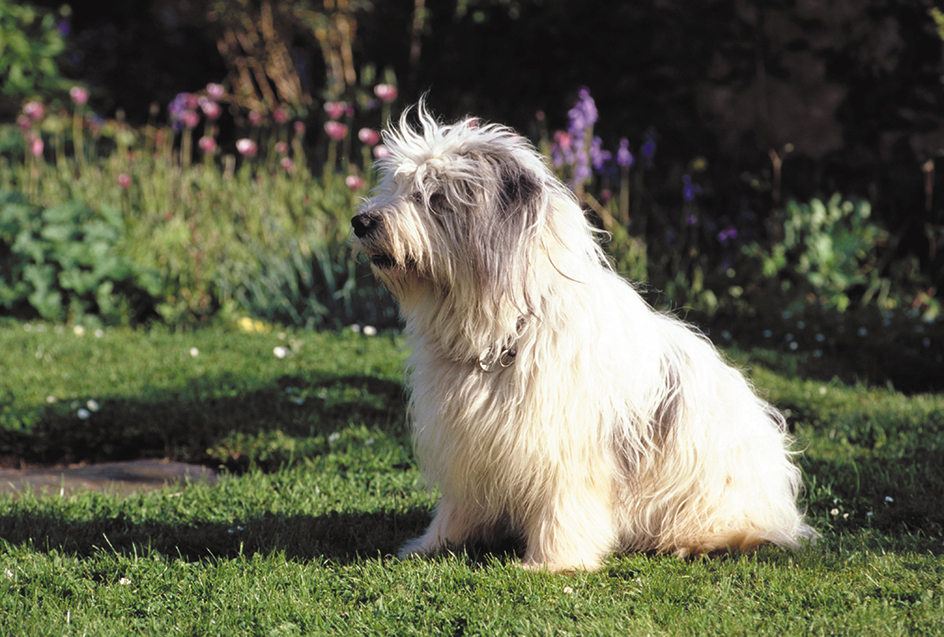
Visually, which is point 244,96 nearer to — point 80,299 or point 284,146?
point 284,146

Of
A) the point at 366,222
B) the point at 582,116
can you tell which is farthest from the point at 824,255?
the point at 366,222

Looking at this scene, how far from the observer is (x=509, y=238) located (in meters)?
2.84

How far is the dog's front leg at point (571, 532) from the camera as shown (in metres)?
3.07

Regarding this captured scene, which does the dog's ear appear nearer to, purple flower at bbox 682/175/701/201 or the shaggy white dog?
the shaggy white dog

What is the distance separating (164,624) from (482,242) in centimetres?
153

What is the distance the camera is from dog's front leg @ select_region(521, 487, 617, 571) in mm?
3074

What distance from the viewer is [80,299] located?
7000 mm

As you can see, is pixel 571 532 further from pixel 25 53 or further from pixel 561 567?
pixel 25 53

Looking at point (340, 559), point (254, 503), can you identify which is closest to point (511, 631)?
point (340, 559)

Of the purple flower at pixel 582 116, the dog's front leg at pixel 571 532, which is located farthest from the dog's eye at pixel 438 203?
the purple flower at pixel 582 116

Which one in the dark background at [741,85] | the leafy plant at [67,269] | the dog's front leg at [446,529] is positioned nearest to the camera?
the dog's front leg at [446,529]

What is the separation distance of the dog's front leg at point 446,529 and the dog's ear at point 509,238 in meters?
0.89

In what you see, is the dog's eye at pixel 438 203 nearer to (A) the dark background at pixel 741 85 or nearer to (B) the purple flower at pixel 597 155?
(B) the purple flower at pixel 597 155

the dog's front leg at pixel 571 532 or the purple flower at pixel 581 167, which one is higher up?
the purple flower at pixel 581 167
